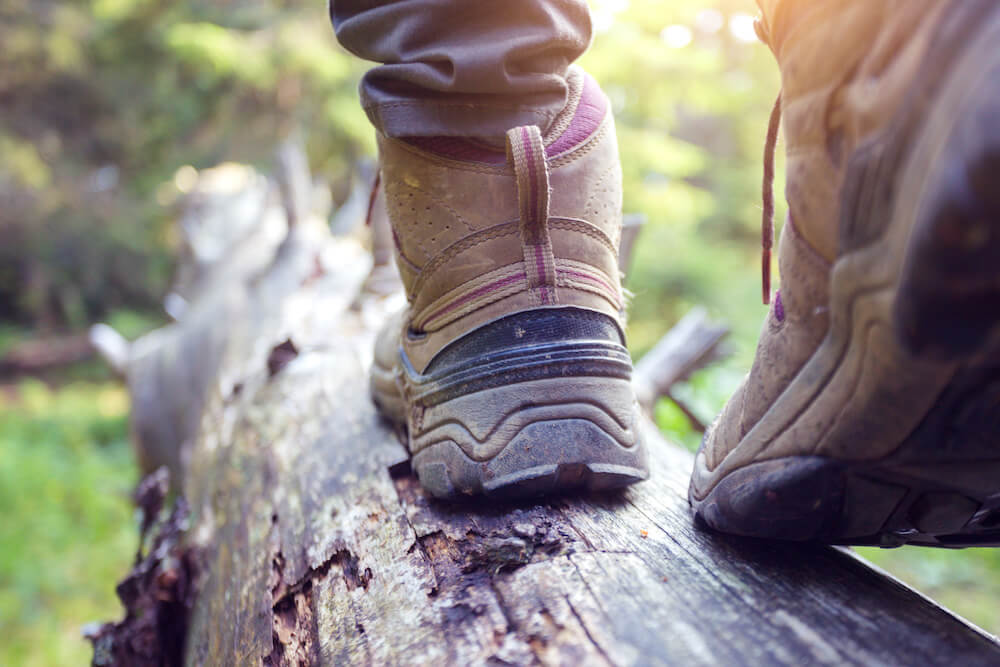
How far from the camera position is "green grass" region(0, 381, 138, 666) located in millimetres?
3689

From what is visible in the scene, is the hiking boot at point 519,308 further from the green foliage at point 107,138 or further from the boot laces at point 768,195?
the green foliage at point 107,138

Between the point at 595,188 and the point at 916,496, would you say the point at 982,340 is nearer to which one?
the point at 916,496

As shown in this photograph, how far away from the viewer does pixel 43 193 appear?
940 centimetres

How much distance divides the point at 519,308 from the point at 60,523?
16.7ft

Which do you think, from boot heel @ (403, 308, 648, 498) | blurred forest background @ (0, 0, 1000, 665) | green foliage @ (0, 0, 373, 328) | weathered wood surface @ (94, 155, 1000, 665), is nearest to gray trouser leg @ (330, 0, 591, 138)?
boot heel @ (403, 308, 648, 498)

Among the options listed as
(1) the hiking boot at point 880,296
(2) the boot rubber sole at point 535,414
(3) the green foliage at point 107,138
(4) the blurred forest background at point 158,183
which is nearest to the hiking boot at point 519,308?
(2) the boot rubber sole at point 535,414

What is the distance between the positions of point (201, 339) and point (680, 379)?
252 centimetres

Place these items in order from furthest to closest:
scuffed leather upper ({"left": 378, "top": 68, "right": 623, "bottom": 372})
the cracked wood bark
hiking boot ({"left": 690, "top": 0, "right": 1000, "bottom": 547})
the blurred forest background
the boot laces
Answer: the blurred forest background → scuffed leather upper ({"left": 378, "top": 68, "right": 623, "bottom": 372}) → the boot laces → the cracked wood bark → hiking boot ({"left": 690, "top": 0, "right": 1000, "bottom": 547})

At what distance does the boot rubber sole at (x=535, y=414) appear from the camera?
3.35 ft

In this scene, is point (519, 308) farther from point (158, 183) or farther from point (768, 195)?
point (158, 183)

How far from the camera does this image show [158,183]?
10.1m

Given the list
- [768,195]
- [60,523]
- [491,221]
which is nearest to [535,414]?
[491,221]

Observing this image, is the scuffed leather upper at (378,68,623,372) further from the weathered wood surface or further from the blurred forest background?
the blurred forest background

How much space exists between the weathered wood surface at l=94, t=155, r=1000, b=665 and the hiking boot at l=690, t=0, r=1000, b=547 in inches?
3.6
